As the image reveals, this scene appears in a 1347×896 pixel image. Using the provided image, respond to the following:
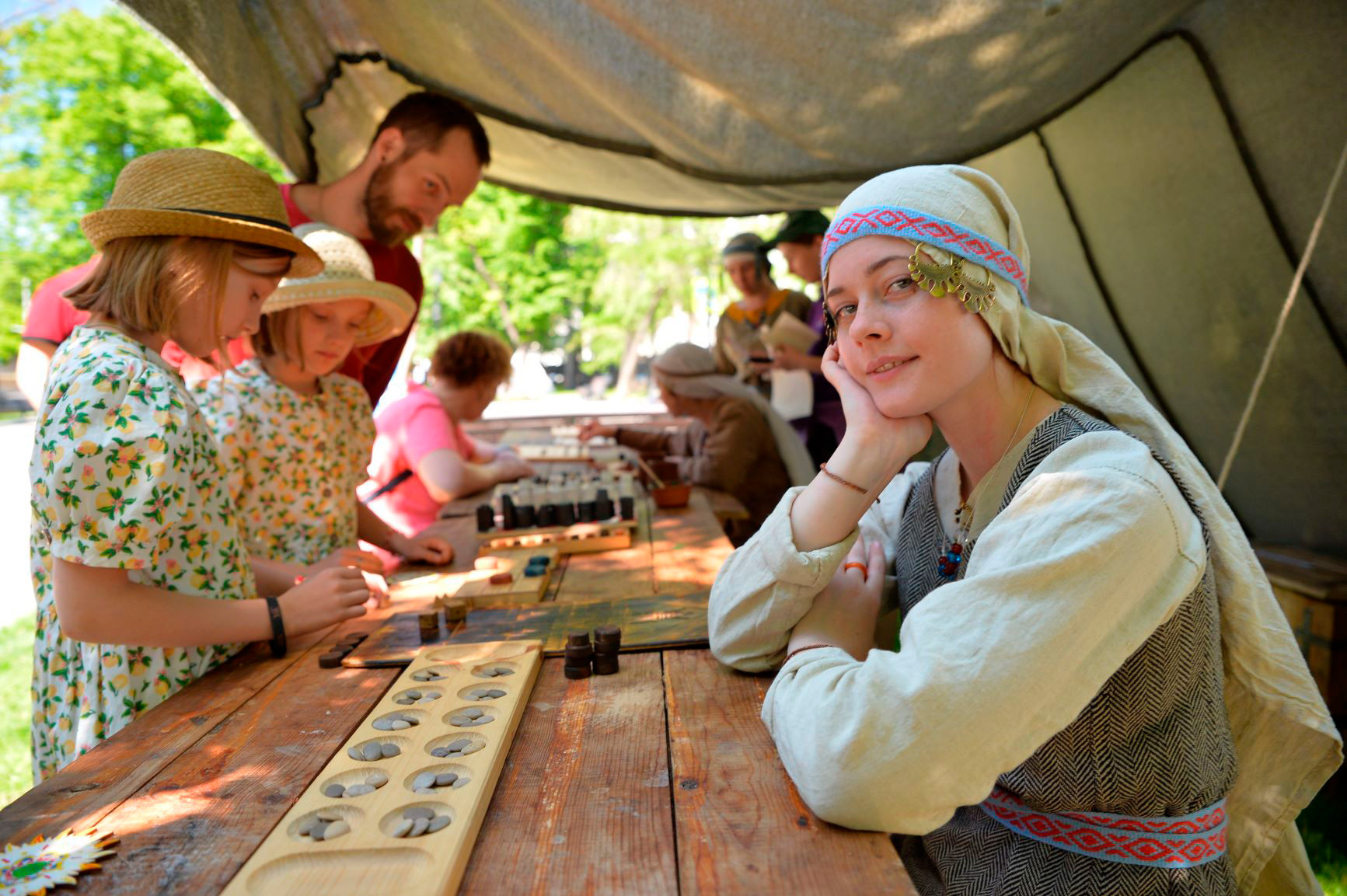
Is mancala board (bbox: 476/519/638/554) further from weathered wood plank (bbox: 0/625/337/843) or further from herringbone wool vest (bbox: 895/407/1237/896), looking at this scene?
herringbone wool vest (bbox: 895/407/1237/896)

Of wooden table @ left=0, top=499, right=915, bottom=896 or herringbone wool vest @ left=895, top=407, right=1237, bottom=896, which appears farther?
herringbone wool vest @ left=895, top=407, right=1237, bottom=896

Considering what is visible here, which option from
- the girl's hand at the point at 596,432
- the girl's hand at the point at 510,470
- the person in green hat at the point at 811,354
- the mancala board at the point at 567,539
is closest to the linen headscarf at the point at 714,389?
the person in green hat at the point at 811,354

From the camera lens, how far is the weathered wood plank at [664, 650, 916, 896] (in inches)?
44.3

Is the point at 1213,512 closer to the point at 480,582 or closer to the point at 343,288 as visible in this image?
the point at 480,582

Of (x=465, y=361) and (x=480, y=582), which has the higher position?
(x=465, y=361)

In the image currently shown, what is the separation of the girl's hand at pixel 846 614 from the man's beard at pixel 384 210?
2.58m

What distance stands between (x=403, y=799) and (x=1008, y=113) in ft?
9.79

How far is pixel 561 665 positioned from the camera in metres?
1.96

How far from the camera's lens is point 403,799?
1.29 metres

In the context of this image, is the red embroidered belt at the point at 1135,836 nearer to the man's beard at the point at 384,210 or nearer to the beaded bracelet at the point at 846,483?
the beaded bracelet at the point at 846,483

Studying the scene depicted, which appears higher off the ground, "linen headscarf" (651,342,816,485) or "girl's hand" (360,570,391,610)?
"linen headscarf" (651,342,816,485)


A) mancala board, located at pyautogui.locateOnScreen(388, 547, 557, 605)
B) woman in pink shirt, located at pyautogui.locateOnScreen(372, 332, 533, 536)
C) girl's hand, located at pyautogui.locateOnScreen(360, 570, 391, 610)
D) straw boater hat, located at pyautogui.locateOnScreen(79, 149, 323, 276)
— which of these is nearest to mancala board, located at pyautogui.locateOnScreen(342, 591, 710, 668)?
mancala board, located at pyautogui.locateOnScreen(388, 547, 557, 605)

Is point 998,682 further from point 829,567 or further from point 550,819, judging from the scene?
point 550,819

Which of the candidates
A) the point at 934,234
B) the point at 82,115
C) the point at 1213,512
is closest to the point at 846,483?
the point at 934,234
